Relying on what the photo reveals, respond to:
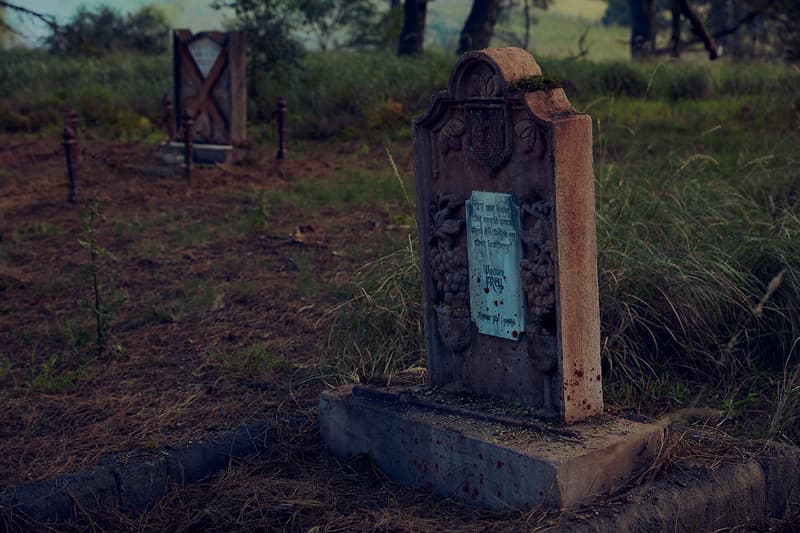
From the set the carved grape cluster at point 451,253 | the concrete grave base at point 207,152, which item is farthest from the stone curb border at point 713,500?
the concrete grave base at point 207,152

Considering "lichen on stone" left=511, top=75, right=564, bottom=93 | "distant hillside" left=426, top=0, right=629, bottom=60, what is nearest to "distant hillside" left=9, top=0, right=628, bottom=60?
"distant hillside" left=426, top=0, right=629, bottom=60

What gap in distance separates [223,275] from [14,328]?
1654 mm

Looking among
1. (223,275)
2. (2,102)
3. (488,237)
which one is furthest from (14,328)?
(2,102)

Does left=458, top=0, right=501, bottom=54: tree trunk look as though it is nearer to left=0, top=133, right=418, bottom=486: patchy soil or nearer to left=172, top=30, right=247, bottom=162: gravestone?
left=172, top=30, right=247, bottom=162: gravestone

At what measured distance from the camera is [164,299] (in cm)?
694

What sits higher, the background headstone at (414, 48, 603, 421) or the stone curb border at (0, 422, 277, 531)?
the background headstone at (414, 48, 603, 421)

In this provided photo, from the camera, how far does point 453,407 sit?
4.23 metres

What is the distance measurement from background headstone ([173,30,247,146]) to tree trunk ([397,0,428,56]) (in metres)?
8.32

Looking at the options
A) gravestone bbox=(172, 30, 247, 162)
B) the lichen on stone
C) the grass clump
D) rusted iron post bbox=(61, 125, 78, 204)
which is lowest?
the grass clump

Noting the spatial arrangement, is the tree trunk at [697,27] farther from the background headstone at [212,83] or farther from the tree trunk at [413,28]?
the tree trunk at [413,28]

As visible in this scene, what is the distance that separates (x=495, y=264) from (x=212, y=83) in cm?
897

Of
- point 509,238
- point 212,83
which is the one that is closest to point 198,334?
point 509,238

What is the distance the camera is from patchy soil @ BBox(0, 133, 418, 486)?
4.84 metres

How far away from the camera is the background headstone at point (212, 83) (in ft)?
40.3
